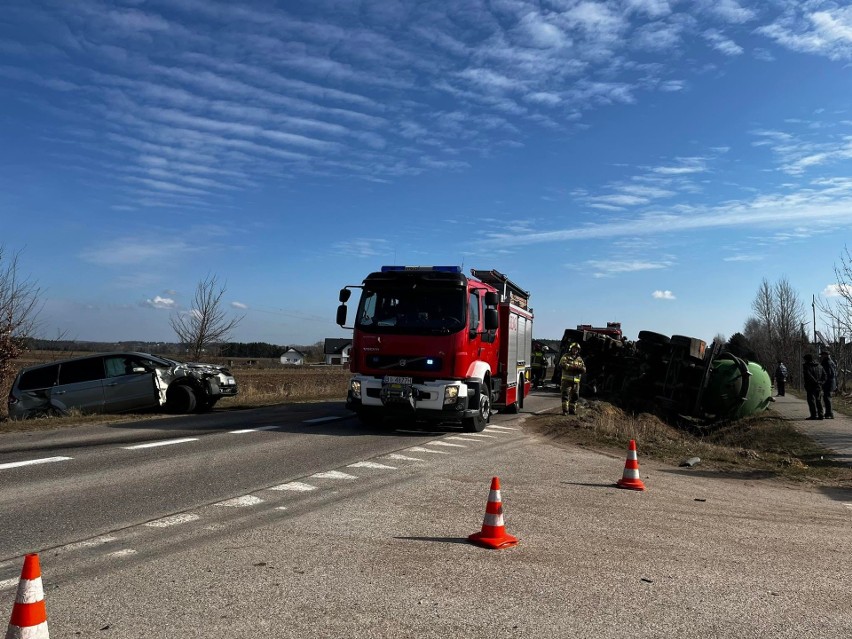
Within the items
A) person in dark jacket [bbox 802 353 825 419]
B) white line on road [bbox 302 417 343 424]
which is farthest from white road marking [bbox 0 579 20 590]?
person in dark jacket [bbox 802 353 825 419]

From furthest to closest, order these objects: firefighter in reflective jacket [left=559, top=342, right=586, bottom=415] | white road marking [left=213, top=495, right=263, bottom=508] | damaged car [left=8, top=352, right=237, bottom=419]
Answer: firefighter in reflective jacket [left=559, top=342, right=586, bottom=415]
damaged car [left=8, top=352, right=237, bottom=419]
white road marking [left=213, top=495, right=263, bottom=508]

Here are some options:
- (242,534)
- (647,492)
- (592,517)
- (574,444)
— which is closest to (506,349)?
(574,444)

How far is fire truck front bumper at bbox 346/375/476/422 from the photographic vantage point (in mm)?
12289

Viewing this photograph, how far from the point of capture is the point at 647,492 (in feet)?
27.0

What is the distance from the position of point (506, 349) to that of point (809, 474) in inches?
274

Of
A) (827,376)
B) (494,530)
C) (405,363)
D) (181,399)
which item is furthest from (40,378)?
(827,376)

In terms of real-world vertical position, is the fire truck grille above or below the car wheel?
above

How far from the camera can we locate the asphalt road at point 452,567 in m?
3.99

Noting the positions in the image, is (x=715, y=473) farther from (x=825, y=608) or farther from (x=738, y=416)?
(x=738, y=416)

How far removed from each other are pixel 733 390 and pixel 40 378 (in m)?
16.9

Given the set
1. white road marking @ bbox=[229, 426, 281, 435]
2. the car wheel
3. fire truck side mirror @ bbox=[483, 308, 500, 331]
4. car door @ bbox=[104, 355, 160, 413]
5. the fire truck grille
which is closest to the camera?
the fire truck grille

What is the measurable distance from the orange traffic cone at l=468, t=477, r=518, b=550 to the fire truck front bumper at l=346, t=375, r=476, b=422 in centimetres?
665

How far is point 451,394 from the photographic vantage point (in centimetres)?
1234

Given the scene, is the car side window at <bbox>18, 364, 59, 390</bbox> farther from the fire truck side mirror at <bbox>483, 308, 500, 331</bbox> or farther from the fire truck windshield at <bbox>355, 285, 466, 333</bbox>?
the fire truck side mirror at <bbox>483, 308, 500, 331</bbox>
